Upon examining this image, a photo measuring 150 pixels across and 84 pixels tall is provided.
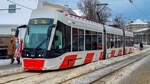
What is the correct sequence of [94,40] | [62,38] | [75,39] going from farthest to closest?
[94,40]
[75,39]
[62,38]

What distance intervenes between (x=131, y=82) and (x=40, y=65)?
429cm

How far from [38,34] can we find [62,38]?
1.24 meters

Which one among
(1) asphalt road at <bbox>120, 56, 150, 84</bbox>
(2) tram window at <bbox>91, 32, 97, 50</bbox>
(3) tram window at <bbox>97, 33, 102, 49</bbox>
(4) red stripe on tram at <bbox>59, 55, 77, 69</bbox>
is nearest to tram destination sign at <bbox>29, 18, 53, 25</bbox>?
(4) red stripe on tram at <bbox>59, 55, 77, 69</bbox>

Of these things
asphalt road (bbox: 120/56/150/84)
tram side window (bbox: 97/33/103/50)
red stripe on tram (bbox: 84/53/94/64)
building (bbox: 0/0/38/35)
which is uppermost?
building (bbox: 0/0/38/35)

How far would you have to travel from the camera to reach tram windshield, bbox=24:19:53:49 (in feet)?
34.8

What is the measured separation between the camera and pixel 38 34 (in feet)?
35.5

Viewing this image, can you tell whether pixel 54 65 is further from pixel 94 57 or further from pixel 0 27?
pixel 0 27

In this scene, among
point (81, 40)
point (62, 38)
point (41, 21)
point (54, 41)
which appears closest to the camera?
point (54, 41)

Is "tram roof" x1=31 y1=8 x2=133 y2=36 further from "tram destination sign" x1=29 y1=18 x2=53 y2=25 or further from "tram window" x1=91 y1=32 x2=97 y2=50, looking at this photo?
"tram window" x1=91 y1=32 x2=97 y2=50

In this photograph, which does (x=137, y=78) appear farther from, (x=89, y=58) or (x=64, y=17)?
(x=89, y=58)

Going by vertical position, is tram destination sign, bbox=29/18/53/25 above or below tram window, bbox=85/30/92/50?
above

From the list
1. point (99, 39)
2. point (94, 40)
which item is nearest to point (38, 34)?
point (94, 40)

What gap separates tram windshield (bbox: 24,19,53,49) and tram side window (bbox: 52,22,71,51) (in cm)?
46

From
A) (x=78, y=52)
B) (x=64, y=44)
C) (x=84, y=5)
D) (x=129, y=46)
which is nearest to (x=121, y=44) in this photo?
(x=129, y=46)
